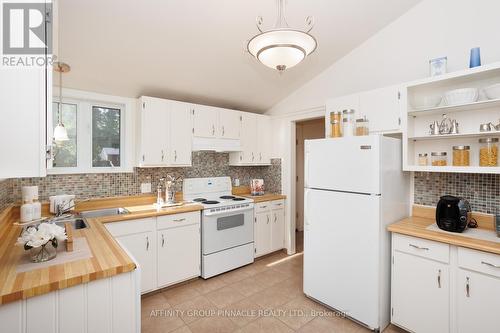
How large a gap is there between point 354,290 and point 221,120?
2498 millimetres

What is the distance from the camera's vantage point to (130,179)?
3.01 meters

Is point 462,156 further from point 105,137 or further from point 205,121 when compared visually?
point 105,137

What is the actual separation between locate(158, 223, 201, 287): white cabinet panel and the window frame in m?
0.97

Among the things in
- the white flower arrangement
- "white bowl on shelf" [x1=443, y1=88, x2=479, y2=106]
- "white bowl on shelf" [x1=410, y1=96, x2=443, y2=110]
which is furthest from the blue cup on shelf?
the white flower arrangement

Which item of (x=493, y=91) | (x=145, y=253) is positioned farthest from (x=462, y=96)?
(x=145, y=253)

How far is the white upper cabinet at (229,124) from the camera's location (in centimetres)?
347

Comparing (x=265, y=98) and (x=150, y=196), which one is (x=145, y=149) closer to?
(x=150, y=196)

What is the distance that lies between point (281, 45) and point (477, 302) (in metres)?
2.10

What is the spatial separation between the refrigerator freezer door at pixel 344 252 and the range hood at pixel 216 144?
143cm

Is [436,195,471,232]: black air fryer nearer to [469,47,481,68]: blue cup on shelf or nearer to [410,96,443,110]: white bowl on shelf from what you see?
[410,96,443,110]: white bowl on shelf

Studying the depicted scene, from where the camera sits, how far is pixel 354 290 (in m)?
2.19

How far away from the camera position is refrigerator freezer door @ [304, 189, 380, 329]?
6.82 ft

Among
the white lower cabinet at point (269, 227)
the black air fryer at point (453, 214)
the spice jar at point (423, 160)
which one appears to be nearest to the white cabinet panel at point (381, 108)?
the spice jar at point (423, 160)

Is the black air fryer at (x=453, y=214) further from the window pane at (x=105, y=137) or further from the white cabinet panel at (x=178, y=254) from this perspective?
the window pane at (x=105, y=137)
